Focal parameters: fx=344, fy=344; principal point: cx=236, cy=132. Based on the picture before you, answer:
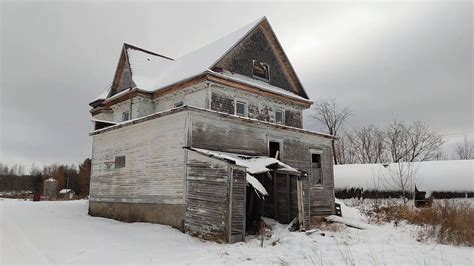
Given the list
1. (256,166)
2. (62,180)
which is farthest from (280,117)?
(62,180)

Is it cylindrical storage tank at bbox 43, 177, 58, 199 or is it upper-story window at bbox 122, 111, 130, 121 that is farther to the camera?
cylindrical storage tank at bbox 43, 177, 58, 199

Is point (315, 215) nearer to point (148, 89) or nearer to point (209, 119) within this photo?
point (209, 119)

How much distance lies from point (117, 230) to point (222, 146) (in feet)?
17.4

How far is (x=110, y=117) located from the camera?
2348 cm

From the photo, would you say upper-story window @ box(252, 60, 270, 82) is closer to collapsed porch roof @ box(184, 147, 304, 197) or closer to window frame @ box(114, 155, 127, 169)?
collapsed porch roof @ box(184, 147, 304, 197)

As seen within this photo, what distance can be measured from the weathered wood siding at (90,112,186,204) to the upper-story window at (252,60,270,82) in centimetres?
836

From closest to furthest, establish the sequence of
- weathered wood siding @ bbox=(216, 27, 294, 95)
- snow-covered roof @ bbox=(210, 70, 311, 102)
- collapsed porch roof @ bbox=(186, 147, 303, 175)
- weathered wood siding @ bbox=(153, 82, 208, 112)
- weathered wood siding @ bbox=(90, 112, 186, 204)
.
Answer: weathered wood siding @ bbox=(90, 112, 186, 204) → collapsed porch roof @ bbox=(186, 147, 303, 175) → weathered wood siding @ bbox=(153, 82, 208, 112) → snow-covered roof @ bbox=(210, 70, 311, 102) → weathered wood siding @ bbox=(216, 27, 294, 95)

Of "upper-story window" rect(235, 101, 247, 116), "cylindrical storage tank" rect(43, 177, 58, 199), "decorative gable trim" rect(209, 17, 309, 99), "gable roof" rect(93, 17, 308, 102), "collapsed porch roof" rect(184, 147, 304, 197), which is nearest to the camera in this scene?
"collapsed porch roof" rect(184, 147, 304, 197)

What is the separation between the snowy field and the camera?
348 inches

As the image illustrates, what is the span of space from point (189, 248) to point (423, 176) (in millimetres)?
25199

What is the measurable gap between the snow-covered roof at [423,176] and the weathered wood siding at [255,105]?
12.3 meters

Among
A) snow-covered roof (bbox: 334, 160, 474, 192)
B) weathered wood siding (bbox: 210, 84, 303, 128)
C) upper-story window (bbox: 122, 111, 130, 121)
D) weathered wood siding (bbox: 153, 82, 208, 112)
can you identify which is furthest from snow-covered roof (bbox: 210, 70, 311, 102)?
snow-covered roof (bbox: 334, 160, 474, 192)

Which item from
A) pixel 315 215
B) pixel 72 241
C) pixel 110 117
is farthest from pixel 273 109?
pixel 72 241

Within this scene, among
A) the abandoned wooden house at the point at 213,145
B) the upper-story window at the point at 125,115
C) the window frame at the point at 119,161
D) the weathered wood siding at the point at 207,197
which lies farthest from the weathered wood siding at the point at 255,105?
the upper-story window at the point at 125,115
